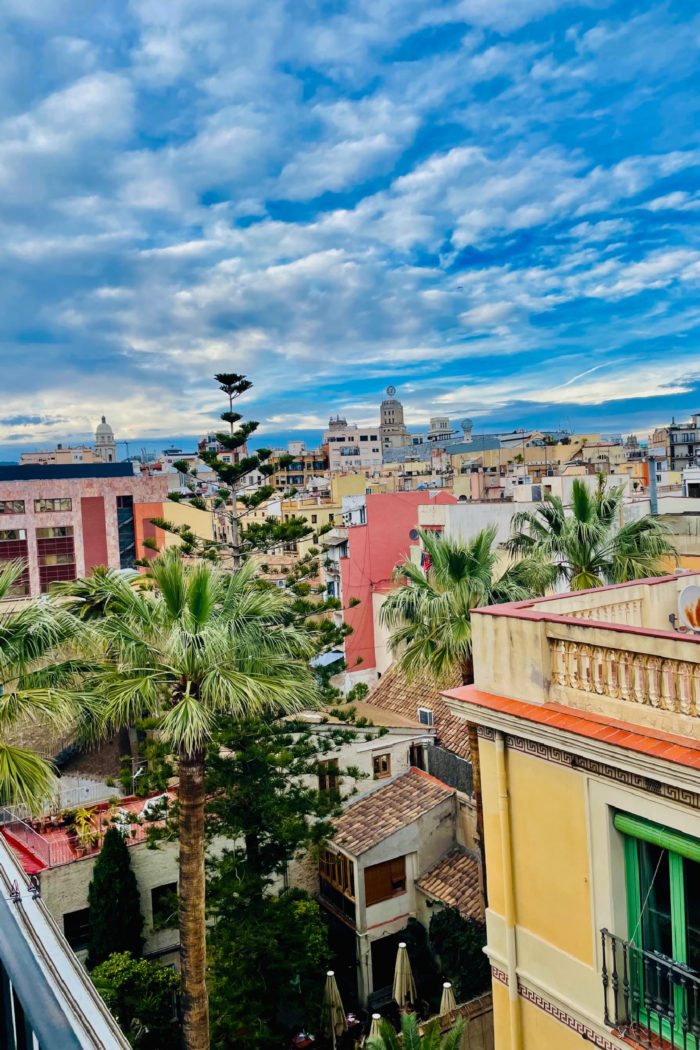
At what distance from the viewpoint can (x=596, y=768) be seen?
5621 millimetres

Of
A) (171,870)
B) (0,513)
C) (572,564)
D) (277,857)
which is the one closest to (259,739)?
(277,857)

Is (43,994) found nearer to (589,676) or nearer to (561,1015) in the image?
(589,676)

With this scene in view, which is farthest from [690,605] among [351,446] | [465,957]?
[351,446]

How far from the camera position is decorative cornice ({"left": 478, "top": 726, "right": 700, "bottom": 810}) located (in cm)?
501

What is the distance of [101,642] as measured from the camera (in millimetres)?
9031

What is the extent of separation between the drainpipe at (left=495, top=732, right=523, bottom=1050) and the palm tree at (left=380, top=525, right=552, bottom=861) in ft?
16.5

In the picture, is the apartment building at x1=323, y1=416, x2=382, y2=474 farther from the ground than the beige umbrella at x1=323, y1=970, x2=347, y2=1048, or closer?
farther from the ground

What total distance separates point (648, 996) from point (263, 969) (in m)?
9.85

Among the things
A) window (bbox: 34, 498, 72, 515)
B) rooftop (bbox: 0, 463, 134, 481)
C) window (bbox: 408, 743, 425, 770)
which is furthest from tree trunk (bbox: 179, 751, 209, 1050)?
rooftop (bbox: 0, 463, 134, 481)

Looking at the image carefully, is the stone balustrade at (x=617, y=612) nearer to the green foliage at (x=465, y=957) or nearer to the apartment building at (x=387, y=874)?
the green foliage at (x=465, y=957)

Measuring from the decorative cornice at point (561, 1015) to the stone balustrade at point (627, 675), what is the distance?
2.64m

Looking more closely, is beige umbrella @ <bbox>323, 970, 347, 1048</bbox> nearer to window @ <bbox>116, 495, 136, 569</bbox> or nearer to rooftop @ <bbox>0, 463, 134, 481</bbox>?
window @ <bbox>116, 495, 136, 569</bbox>

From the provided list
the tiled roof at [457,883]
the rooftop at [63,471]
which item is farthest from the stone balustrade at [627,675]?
the rooftop at [63,471]

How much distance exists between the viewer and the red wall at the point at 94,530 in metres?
54.7
